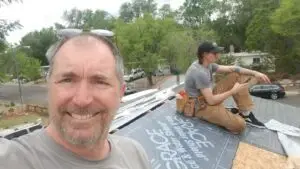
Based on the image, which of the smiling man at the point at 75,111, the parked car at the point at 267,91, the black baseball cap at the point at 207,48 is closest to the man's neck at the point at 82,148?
the smiling man at the point at 75,111

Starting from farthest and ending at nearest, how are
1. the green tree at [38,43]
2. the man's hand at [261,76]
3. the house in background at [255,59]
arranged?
the green tree at [38,43] < the house in background at [255,59] < the man's hand at [261,76]

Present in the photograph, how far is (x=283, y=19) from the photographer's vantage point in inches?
1385

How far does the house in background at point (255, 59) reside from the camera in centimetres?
4241

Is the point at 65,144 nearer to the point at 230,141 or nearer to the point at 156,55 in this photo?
the point at 230,141

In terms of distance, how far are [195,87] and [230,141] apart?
0.85 meters

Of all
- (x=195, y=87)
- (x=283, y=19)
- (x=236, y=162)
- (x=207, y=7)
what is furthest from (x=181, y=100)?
(x=207, y=7)

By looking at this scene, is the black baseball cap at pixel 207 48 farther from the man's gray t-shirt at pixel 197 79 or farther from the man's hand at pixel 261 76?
the man's hand at pixel 261 76

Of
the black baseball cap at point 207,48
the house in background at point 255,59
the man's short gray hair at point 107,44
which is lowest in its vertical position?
the house in background at point 255,59

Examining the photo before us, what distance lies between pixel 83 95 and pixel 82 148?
0.24 metres

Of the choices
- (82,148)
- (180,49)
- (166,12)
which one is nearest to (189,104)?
(82,148)

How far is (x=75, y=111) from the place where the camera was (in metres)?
1.79

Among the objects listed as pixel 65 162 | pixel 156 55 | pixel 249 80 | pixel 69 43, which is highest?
pixel 69 43

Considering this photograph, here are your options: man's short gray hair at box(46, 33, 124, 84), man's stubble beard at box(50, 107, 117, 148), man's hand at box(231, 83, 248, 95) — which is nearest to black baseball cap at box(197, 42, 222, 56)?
man's hand at box(231, 83, 248, 95)

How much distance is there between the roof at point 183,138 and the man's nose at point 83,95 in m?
2.61
